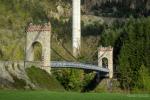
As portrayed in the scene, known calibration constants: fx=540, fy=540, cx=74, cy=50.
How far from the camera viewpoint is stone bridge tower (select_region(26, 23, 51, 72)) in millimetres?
59394

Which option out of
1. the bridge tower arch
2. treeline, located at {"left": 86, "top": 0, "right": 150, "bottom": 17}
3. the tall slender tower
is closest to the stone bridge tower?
the bridge tower arch

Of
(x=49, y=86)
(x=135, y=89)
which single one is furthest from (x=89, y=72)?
(x=49, y=86)

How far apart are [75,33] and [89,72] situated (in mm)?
25234

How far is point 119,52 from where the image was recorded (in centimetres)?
9019

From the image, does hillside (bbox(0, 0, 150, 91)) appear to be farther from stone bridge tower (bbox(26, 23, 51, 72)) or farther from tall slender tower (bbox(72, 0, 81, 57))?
stone bridge tower (bbox(26, 23, 51, 72))

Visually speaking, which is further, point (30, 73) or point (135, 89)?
point (135, 89)

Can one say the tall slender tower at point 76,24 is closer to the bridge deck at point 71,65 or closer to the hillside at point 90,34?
the hillside at point 90,34

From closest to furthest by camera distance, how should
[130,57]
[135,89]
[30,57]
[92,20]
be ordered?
[30,57]
[135,89]
[130,57]
[92,20]

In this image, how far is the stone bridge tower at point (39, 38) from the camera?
195 feet

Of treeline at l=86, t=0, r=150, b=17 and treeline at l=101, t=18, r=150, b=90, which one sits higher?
treeline at l=86, t=0, r=150, b=17

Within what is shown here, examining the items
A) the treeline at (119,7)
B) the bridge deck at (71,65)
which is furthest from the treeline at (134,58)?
the treeline at (119,7)

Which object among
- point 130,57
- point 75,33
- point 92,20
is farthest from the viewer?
point 92,20

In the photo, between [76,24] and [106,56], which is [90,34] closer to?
[76,24]

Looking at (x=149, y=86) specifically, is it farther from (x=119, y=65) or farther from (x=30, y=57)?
(x=30, y=57)
